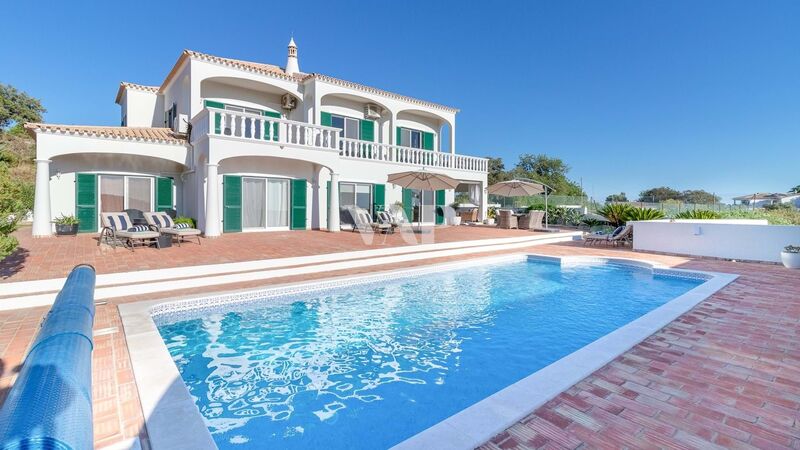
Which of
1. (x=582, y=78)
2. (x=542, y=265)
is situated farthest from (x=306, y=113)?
(x=582, y=78)

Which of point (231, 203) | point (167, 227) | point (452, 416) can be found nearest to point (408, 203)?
point (231, 203)

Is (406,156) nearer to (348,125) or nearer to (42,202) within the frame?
(348,125)

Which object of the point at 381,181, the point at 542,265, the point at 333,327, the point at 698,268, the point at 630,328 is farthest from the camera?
the point at 381,181

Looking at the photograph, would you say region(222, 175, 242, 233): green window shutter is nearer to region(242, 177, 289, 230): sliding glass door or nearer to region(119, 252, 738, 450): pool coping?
region(242, 177, 289, 230): sliding glass door

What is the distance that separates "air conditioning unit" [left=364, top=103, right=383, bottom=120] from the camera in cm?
1952

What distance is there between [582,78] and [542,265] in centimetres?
2533

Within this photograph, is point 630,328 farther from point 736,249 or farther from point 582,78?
point 582,78

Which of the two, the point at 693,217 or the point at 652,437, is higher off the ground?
the point at 693,217

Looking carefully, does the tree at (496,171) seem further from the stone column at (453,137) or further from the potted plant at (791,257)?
the potted plant at (791,257)

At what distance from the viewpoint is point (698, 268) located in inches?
393

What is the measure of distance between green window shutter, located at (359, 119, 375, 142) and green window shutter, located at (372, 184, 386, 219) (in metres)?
2.95

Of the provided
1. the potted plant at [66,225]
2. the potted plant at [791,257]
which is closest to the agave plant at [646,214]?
the potted plant at [791,257]

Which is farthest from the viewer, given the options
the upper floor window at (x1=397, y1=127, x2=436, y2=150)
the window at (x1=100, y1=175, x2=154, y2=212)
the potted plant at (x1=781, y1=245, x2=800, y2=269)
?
the upper floor window at (x1=397, y1=127, x2=436, y2=150)

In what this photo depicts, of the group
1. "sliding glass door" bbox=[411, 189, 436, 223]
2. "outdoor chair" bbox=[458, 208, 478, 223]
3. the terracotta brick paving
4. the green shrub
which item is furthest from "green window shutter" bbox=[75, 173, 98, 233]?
"outdoor chair" bbox=[458, 208, 478, 223]
